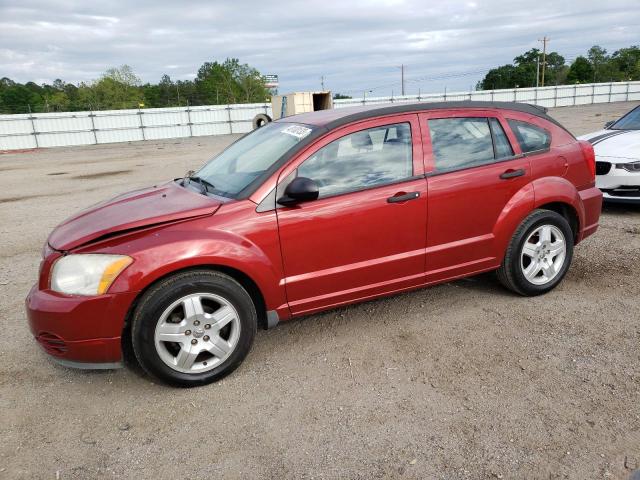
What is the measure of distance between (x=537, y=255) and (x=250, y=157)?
2527mm

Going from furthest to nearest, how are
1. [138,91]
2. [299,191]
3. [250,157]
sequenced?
1. [138,91]
2. [250,157]
3. [299,191]

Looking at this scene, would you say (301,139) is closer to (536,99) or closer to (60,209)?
(60,209)

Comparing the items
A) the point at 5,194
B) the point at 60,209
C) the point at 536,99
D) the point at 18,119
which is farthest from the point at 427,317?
the point at 536,99

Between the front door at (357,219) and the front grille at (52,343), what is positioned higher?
the front door at (357,219)

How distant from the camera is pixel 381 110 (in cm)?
376

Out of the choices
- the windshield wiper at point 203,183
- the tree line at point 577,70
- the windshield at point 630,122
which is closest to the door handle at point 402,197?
the windshield wiper at point 203,183

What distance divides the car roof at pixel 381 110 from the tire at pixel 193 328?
54.9 inches

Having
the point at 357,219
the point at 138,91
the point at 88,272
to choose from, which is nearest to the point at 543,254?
the point at 357,219

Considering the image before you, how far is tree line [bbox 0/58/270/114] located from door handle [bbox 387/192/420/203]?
216 feet

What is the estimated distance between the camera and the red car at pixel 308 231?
2.99m

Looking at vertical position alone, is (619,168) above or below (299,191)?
below

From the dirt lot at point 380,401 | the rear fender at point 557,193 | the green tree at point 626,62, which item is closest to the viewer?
the dirt lot at point 380,401

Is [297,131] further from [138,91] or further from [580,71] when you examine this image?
[580,71]

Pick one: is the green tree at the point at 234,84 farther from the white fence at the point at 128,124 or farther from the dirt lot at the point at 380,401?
the dirt lot at the point at 380,401
